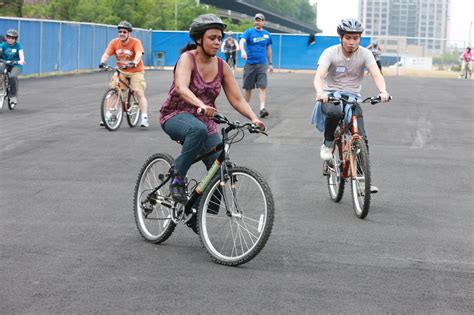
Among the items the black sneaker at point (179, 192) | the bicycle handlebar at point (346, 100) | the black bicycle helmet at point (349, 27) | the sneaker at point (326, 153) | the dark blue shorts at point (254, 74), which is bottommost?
the black sneaker at point (179, 192)

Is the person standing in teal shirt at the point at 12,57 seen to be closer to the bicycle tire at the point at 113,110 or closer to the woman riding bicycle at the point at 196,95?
the bicycle tire at the point at 113,110

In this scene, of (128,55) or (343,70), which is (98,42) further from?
(343,70)

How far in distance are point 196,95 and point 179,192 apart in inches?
26.9

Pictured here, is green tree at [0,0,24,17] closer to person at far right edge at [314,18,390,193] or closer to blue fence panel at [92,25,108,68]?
blue fence panel at [92,25,108,68]

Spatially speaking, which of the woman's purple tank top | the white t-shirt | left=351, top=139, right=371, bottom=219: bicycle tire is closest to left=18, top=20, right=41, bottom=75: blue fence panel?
the white t-shirt

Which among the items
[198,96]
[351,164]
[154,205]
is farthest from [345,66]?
[154,205]

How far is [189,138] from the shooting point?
7059mm

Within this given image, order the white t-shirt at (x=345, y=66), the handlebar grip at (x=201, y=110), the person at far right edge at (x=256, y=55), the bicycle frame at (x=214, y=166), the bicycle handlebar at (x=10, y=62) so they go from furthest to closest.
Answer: the bicycle handlebar at (x=10, y=62)
the person at far right edge at (x=256, y=55)
the white t-shirt at (x=345, y=66)
the bicycle frame at (x=214, y=166)
the handlebar grip at (x=201, y=110)

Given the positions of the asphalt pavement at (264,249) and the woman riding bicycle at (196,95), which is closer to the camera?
the asphalt pavement at (264,249)

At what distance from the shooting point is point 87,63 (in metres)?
41.9

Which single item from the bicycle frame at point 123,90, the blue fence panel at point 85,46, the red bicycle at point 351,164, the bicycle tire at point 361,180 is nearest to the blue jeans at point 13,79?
the bicycle frame at point 123,90

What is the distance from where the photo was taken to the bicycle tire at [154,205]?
24.5 feet

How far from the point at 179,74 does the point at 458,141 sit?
9776mm

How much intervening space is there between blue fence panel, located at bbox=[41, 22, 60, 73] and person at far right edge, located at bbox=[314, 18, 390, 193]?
Result: 27.1 meters
